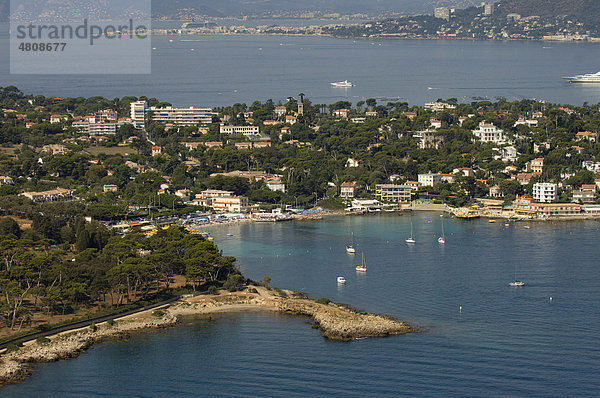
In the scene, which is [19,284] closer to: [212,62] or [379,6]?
[212,62]

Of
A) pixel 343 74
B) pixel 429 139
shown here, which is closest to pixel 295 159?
pixel 429 139

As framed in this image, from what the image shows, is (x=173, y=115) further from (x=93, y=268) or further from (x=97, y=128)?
(x=93, y=268)

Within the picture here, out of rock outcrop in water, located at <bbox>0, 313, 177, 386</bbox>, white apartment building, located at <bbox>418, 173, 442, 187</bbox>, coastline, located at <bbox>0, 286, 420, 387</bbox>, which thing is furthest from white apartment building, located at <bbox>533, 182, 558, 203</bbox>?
rock outcrop in water, located at <bbox>0, 313, 177, 386</bbox>

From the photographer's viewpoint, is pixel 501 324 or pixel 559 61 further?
pixel 559 61

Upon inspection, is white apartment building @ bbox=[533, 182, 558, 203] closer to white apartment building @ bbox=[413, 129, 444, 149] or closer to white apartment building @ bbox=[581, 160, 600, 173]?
white apartment building @ bbox=[581, 160, 600, 173]

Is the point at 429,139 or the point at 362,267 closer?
the point at 362,267

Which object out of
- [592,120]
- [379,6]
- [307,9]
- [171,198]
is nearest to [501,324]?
[171,198]
